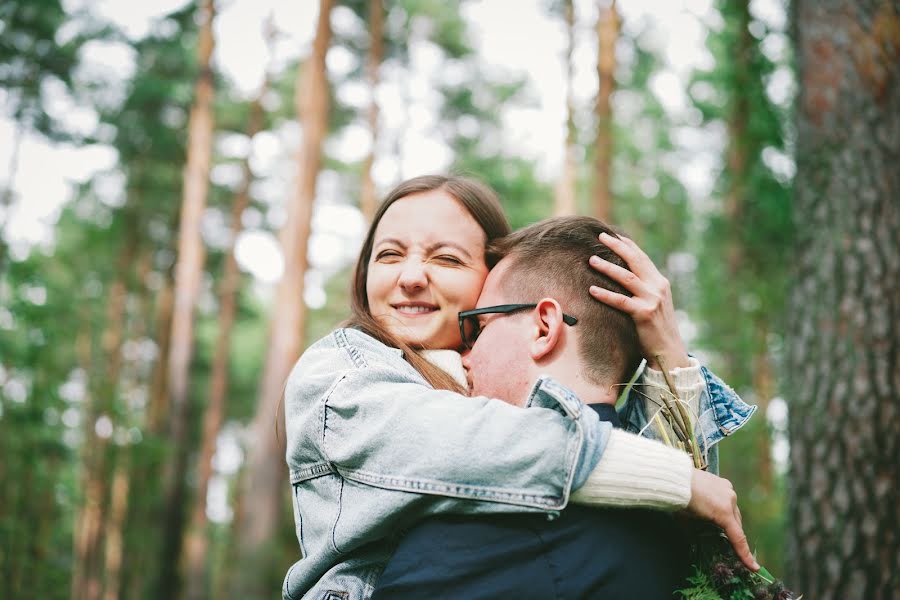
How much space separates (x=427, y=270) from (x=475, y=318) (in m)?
0.24

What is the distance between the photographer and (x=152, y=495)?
13.9 m

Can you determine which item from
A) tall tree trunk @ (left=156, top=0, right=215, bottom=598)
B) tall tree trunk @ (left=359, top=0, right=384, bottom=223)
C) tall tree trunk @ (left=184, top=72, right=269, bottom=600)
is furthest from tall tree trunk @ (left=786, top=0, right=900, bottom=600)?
tall tree trunk @ (left=184, top=72, right=269, bottom=600)

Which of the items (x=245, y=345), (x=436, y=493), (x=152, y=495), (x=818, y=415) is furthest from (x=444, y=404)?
(x=245, y=345)

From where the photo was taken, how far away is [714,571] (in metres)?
1.89

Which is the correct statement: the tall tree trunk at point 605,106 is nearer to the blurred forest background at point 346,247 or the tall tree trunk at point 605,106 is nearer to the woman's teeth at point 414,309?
the blurred forest background at point 346,247

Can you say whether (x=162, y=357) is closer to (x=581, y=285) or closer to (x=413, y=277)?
(x=413, y=277)

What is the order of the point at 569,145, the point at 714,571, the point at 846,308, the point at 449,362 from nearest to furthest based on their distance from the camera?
the point at 714,571 < the point at 449,362 < the point at 846,308 < the point at 569,145

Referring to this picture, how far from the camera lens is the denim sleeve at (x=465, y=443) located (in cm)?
175

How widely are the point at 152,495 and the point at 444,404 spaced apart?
13.8 metres

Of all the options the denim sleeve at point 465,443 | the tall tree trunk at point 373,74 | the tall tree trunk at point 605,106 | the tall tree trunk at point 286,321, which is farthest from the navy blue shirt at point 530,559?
the tall tree trunk at point 373,74

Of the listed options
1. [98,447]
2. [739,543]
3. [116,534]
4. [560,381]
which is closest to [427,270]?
[560,381]

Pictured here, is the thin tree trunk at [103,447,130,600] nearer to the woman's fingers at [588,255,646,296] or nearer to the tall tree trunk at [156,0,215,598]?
the tall tree trunk at [156,0,215,598]

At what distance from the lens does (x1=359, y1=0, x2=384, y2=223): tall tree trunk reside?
16.8 m

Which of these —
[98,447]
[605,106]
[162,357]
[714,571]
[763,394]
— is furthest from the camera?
[162,357]
